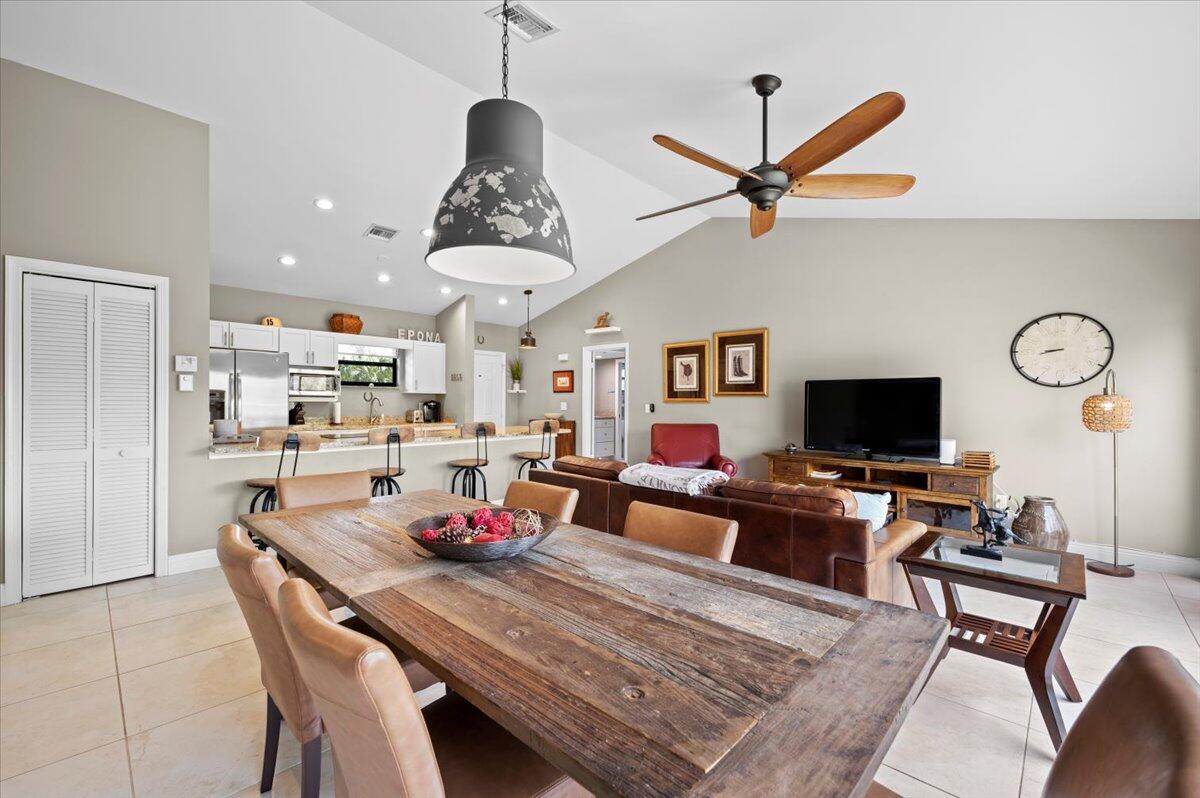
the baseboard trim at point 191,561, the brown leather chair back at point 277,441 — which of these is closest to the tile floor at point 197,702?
the baseboard trim at point 191,561

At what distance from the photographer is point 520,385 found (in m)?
8.70

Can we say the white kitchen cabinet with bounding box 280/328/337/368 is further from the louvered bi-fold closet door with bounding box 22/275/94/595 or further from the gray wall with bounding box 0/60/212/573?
the louvered bi-fold closet door with bounding box 22/275/94/595

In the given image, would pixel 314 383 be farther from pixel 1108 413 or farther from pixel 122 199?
pixel 1108 413

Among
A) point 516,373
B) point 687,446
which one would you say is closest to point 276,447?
point 687,446

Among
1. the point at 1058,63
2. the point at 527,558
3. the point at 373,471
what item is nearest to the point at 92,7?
the point at 373,471

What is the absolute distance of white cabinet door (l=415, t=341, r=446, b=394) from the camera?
24.6 ft

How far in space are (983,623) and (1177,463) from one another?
9.29 ft

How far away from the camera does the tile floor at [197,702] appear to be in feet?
5.61

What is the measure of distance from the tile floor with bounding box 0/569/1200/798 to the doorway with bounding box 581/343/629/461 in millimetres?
4914

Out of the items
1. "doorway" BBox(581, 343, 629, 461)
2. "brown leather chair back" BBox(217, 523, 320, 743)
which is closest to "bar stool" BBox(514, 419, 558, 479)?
"doorway" BBox(581, 343, 629, 461)

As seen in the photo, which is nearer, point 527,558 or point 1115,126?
point 527,558

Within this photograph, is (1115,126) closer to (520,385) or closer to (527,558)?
(527,558)

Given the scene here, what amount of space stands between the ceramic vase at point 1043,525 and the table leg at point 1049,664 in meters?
1.54

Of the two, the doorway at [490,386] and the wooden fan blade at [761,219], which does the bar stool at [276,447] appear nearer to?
the wooden fan blade at [761,219]
